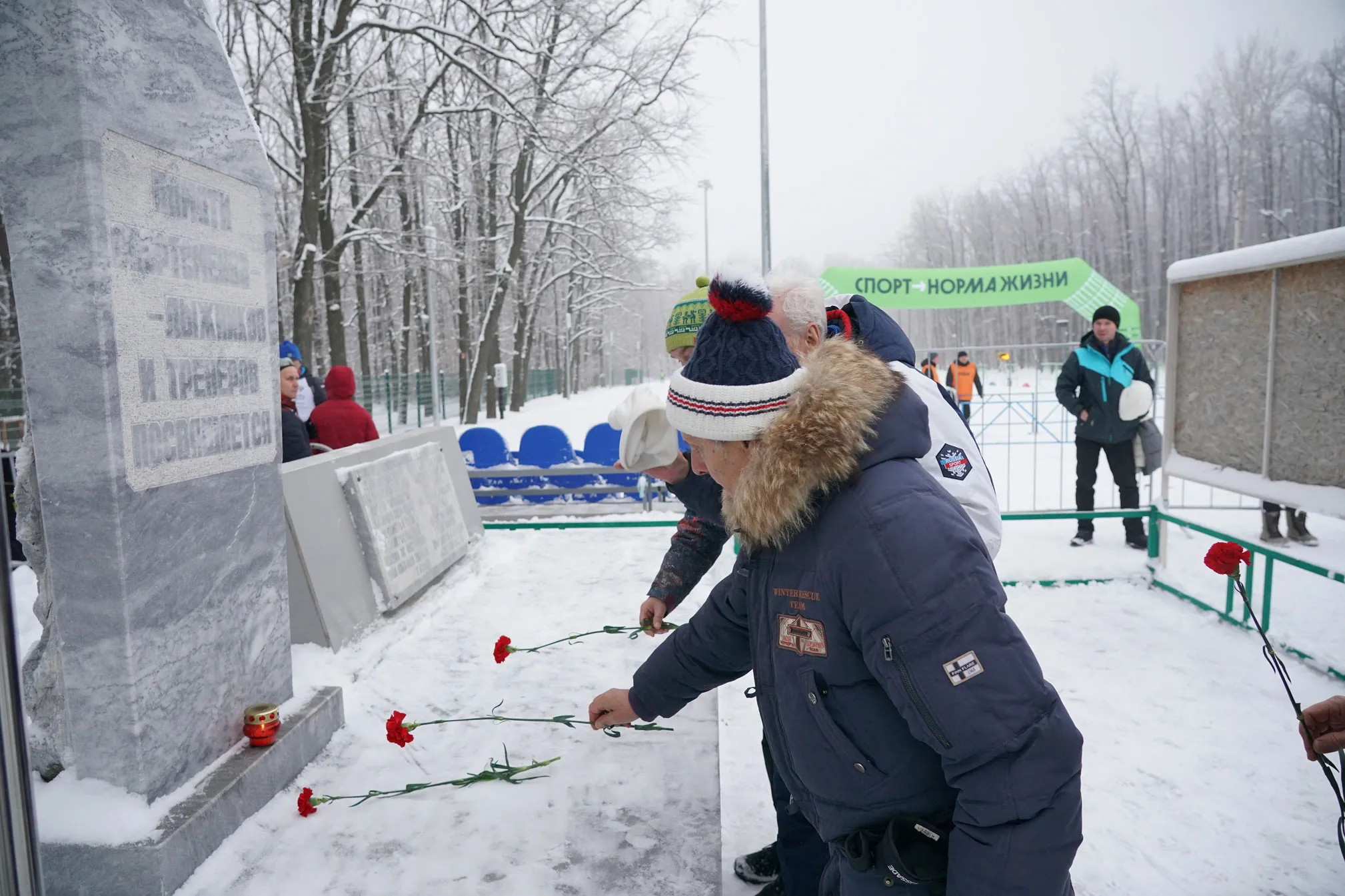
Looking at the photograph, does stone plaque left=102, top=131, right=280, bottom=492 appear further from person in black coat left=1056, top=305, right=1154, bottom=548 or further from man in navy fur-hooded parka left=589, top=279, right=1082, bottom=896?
person in black coat left=1056, top=305, right=1154, bottom=548

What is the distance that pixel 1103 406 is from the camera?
24.8 ft

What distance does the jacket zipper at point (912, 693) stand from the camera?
4.37ft

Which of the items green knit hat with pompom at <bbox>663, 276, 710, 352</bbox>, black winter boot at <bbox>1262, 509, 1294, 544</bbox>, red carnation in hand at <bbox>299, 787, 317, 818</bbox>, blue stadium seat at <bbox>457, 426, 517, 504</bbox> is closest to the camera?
red carnation in hand at <bbox>299, 787, 317, 818</bbox>

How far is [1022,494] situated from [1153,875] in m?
8.60

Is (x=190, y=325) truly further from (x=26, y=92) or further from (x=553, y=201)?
(x=553, y=201)

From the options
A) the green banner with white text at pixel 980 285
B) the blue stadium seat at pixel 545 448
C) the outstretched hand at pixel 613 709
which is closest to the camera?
the outstretched hand at pixel 613 709

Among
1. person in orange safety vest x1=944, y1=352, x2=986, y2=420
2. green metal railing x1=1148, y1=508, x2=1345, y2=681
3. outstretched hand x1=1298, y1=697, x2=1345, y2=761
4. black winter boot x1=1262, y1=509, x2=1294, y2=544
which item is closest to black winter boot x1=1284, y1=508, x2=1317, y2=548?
black winter boot x1=1262, y1=509, x2=1294, y2=544

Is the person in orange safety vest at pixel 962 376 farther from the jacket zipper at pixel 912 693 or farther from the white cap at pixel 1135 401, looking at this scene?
the jacket zipper at pixel 912 693

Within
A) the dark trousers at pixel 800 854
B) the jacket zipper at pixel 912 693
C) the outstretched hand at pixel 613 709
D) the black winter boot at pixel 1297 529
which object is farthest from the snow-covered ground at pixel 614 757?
the black winter boot at pixel 1297 529

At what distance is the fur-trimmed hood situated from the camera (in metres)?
1.45

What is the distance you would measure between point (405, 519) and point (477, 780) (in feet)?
7.99

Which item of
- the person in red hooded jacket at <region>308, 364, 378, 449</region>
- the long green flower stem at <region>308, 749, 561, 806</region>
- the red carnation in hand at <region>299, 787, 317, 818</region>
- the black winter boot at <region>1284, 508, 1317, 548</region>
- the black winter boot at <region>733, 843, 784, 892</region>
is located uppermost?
the person in red hooded jacket at <region>308, 364, 378, 449</region>

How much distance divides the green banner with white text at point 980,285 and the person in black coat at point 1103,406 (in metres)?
7.69

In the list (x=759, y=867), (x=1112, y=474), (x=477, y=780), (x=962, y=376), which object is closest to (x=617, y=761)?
(x=477, y=780)
